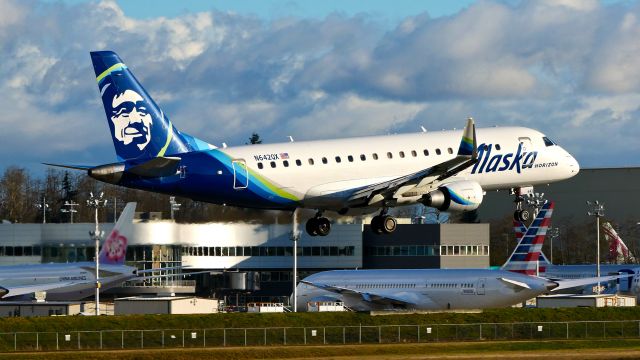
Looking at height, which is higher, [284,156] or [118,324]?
[284,156]

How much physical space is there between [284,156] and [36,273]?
5488cm

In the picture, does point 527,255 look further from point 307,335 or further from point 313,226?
point 313,226

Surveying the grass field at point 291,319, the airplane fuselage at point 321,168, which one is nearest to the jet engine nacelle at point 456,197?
the airplane fuselage at point 321,168

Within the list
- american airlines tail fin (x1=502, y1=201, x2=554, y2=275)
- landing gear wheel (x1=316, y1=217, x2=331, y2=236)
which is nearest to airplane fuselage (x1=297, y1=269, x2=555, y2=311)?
american airlines tail fin (x1=502, y1=201, x2=554, y2=275)

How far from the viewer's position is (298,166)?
7375 cm

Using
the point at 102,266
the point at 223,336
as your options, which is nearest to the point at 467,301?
the point at 223,336

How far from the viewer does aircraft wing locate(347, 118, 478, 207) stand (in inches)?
2879

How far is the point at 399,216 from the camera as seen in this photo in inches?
7628

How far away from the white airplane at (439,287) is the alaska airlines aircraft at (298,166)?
23896mm

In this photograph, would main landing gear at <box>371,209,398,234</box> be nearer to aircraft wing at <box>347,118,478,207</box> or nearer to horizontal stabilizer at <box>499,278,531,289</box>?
aircraft wing at <box>347,118,478,207</box>

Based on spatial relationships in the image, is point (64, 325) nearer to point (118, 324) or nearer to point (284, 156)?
point (118, 324)

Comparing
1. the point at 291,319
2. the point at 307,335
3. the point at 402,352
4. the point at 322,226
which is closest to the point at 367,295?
the point at 291,319

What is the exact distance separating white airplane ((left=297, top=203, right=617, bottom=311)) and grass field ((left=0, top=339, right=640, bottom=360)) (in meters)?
11.3

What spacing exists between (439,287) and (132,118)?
3835 centimetres
